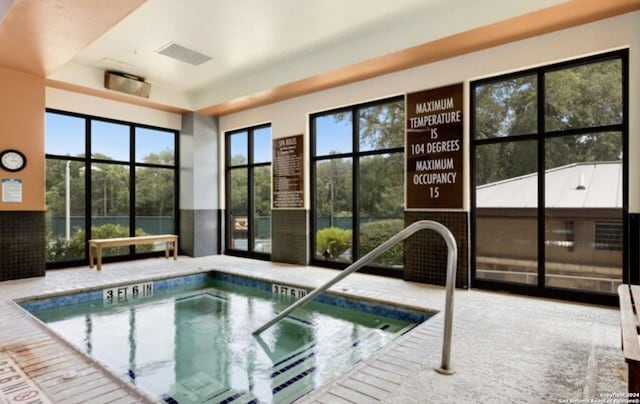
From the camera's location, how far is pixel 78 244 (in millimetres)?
6297

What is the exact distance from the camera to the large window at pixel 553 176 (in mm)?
3836

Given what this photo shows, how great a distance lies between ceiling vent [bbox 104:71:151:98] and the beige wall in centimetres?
101

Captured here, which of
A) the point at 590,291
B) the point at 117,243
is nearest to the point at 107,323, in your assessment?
the point at 117,243

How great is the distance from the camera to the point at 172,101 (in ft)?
23.2

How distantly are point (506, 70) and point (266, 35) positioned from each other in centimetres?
304

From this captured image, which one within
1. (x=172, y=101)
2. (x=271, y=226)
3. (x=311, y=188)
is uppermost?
(x=172, y=101)

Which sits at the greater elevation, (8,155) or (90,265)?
(8,155)

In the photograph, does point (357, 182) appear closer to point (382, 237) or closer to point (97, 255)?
point (382, 237)

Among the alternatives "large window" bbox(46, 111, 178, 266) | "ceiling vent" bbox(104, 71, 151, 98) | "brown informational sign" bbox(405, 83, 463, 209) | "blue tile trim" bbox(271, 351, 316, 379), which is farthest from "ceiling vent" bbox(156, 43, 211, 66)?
"blue tile trim" bbox(271, 351, 316, 379)

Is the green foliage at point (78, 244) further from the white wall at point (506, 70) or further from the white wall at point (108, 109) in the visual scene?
the white wall at point (506, 70)

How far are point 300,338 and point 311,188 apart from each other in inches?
130

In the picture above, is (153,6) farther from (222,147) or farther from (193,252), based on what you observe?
(193,252)

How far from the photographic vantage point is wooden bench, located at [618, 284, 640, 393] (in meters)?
1.41

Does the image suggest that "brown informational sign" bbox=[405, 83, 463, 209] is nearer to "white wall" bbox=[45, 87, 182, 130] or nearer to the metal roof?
the metal roof
